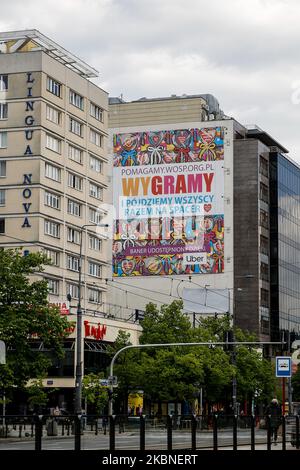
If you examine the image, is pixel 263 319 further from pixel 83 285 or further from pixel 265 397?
pixel 83 285

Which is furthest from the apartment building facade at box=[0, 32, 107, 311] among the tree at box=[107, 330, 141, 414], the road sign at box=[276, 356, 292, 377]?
the road sign at box=[276, 356, 292, 377]

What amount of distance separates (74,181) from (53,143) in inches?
208

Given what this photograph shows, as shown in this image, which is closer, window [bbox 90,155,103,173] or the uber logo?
window [bbox 90,155,103,173]

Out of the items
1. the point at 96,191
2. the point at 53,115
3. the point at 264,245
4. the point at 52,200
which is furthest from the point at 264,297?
the point at 53,115

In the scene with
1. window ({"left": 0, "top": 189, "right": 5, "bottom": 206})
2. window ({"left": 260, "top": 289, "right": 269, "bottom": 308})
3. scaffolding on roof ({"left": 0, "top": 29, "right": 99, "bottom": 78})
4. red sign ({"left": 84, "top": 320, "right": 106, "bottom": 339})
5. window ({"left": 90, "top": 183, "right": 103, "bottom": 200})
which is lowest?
red sign ({"left": 84, "top": 320, "right": 106, "bottom": 339})

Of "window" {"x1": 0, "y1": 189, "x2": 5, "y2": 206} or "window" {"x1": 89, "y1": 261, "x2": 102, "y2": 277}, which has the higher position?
"window" {"x1": 0, "y1": 189, "x2": 5, "y2": 206}

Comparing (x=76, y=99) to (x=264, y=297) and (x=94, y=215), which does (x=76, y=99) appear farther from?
(x=264, y=297)

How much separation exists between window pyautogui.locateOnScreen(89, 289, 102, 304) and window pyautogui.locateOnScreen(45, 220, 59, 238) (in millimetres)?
8649

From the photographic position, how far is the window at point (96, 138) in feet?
346

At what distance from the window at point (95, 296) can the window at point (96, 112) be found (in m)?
16.8

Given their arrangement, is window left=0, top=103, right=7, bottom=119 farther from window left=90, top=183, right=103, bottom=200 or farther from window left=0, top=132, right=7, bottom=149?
window left=90, top=183, right=103, bottom=200

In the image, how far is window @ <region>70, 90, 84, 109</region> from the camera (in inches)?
4001

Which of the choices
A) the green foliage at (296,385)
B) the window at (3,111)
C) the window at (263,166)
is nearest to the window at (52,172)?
the window at (3,111)

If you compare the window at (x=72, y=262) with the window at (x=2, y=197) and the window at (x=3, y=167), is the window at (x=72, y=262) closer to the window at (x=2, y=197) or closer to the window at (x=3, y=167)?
the window at (x=2, y=197)
